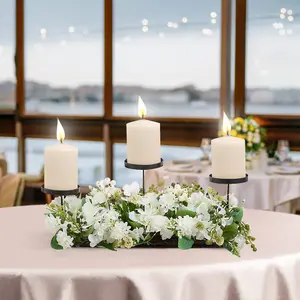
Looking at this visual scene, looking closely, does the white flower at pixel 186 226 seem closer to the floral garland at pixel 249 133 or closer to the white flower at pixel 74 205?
the white flower at pixel 74 205

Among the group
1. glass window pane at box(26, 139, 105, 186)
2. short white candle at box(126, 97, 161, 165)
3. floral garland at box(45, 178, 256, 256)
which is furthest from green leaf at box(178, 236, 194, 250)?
glass window pane at box(26, 139, 105, 186)

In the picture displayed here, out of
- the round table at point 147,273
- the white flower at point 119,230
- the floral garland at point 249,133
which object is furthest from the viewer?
the floral garland at point 249,133

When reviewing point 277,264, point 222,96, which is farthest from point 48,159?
point 222,96

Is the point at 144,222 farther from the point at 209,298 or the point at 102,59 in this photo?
the point at 102,59

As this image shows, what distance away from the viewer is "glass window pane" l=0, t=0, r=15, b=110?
714 cm

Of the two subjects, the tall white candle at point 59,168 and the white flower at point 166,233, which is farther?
the tall white candle at point 59,168

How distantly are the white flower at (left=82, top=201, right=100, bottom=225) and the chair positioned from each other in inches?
81.9

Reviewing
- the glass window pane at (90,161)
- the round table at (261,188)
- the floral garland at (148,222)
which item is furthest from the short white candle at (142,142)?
the glass window pane at (90,161)

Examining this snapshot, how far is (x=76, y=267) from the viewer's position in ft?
5.22

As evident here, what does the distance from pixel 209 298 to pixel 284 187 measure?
268cm

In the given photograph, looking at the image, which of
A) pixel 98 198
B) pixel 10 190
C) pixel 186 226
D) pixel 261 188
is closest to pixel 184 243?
pixel 186 226

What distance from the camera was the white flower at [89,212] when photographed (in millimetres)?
1727

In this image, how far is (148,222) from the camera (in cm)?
172

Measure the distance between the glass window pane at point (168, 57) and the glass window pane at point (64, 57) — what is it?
0.25 metres
